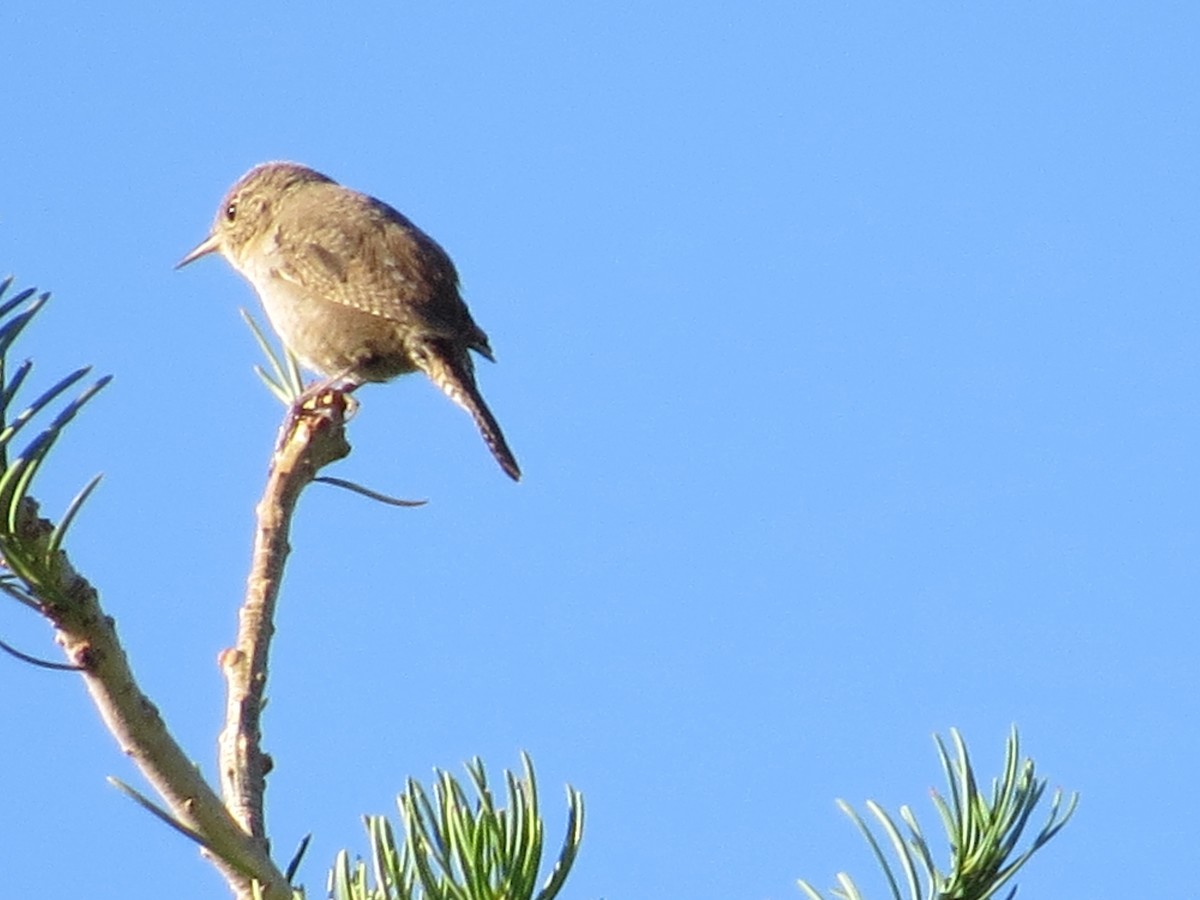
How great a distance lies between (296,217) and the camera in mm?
5363

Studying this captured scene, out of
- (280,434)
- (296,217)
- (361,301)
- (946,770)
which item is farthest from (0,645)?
(296,217)

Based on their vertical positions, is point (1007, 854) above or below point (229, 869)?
above

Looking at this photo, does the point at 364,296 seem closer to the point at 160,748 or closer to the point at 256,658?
the point at 256,658

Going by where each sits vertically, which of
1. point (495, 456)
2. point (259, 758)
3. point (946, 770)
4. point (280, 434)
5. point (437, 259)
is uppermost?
point (437, 259)

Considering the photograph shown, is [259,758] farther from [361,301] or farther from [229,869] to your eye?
[361,301]

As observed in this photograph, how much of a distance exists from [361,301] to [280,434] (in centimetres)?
269

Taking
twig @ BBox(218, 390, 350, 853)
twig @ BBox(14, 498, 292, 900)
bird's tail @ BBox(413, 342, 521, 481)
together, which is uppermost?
bird's tail @ BBox(413, 342, 521, 481)

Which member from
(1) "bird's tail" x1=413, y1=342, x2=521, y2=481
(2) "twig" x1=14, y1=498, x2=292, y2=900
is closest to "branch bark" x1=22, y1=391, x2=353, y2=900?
(2) "twig" x1=14, y1=498, x2=292, y2=900

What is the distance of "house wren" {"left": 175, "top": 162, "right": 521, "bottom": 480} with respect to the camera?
4.62 m


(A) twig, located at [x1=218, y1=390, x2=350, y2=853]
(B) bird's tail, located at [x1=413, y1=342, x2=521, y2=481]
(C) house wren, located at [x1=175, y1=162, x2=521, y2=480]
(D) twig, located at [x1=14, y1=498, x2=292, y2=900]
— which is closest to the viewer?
(D) twig, located at [x1=14, y1=498, x2=292, y2=900]

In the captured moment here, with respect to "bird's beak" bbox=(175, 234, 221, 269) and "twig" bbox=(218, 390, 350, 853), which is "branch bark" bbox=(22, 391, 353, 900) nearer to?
"twig" bbox=(218, 390, 350, 853)

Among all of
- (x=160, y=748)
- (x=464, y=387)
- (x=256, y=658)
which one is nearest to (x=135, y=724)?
(x=160, y=748)

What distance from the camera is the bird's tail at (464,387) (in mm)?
4246

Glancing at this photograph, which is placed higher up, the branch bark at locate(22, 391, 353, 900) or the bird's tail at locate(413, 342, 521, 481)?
the bird's tail at locate(413, 342, 521, 481)
